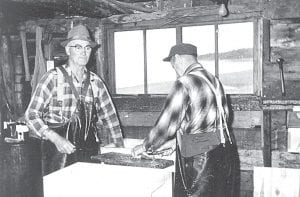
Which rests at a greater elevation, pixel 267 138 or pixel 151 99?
pixel 151 99

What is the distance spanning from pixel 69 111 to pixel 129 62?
2769mm

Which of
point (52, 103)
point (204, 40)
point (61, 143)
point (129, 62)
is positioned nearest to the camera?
point (61, 143)

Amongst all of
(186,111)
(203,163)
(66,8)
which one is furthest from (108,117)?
(66,8)

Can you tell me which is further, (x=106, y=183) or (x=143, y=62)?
(x=143, y=62)

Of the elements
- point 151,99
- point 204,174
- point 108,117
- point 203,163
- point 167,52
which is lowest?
point 204,174

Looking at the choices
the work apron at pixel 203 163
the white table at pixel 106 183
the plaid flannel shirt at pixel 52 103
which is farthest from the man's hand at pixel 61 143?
the white table at pixel 106 183

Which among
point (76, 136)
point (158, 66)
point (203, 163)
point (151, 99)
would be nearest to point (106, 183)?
point (203, 163)

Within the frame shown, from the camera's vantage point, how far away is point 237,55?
6195mm

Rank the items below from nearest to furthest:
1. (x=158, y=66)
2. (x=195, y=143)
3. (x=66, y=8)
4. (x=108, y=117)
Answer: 1. (x=195, y=143)
2. (x=108, y=117)
3. (x=66, y=8)
4. (x=158, y=66)

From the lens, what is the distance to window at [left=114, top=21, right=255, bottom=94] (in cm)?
610

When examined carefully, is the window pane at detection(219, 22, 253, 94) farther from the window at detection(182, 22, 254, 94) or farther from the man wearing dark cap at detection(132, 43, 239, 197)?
the man wearing dark cap at detection(132, 43, 239, 197)

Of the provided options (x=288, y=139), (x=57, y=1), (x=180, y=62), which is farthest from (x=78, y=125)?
(x=288, y=139)

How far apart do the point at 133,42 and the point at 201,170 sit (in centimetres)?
364

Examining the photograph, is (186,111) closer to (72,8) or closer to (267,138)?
(267,138)
